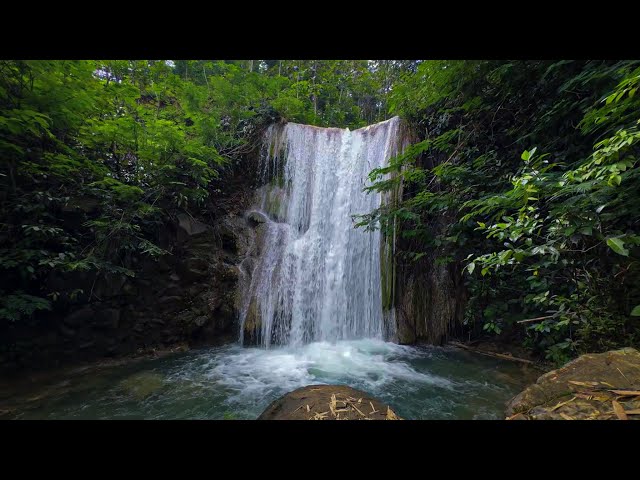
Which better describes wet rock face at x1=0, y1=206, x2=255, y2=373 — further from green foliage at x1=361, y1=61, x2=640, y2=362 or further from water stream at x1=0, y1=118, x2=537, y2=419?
green foliage at x1=361, y1=61, x2=640, y2=362

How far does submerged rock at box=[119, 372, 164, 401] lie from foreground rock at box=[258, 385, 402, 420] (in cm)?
274

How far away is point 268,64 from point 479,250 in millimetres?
17611

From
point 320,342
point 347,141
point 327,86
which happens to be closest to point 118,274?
point 320,342

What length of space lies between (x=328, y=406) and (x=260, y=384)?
272cm

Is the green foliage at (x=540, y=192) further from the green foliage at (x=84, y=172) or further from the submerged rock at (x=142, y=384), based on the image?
the green foliage at (x=84, y=172)

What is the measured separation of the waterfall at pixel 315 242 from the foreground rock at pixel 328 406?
14.0ft

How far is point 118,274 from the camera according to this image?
5641 mm

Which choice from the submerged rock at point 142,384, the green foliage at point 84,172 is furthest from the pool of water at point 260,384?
the green foliage at point 84,172

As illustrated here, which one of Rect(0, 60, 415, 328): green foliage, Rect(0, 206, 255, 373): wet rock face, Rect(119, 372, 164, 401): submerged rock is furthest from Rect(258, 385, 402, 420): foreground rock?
Rect(0, 206, 255, 373): wet rock face

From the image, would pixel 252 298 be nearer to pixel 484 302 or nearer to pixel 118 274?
pixel 118 274

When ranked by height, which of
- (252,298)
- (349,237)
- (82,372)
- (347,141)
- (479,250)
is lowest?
(82,372)

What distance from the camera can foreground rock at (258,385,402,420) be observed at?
219 cm

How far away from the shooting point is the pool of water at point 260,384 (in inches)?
144

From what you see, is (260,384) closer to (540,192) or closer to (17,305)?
(17,305)
